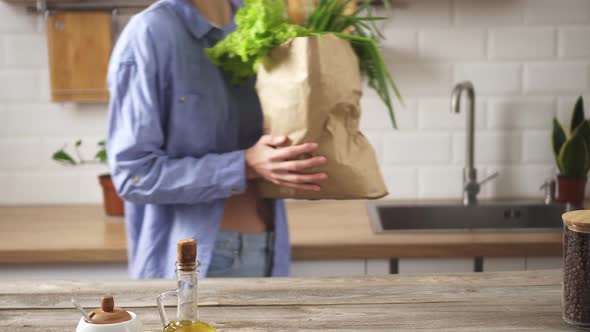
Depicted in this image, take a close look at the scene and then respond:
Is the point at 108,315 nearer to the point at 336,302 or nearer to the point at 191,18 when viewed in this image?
the point at 336,302

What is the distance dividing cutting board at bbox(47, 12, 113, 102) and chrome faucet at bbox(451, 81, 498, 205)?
120 cm

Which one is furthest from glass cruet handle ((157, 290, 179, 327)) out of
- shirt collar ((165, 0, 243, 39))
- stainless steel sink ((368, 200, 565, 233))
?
stainless steel sink ((368, 200, 565, 233))

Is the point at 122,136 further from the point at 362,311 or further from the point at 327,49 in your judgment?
the point at 362,311

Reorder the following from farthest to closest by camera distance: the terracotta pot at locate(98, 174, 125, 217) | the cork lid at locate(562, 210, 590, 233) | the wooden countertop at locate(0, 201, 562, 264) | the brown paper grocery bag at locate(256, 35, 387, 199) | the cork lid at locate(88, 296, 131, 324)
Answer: the terracotta pot at locate(98, 174, 125, 217)
the wooden countertop at locate(0, 201, 562, 264)
the brown paper grocery bag at locate(256, 35, 387, 199)
the cork lid at locate(562, 210, 590, 233)
the cork lid at locate(88, 296, 131, 324)

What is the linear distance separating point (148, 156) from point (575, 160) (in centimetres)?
147

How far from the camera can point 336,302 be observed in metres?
1.29

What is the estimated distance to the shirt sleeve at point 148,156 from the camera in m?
1.67

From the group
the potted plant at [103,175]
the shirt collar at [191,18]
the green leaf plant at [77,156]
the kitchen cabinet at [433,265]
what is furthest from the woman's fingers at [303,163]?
the green leaf plant at [77,156]

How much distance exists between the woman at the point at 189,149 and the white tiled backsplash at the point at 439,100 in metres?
0.99

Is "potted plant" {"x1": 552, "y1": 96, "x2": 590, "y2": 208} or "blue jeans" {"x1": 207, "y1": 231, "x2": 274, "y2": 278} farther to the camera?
"potted plant" {"x1": 552, "y1": 96, "x2": 590, "y2": 208}

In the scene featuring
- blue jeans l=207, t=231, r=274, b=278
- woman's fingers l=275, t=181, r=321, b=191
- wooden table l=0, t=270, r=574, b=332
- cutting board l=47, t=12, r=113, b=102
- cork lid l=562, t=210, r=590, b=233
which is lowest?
blue jeans l=207, t=231, r=274, b=278

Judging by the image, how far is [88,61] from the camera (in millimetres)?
2650

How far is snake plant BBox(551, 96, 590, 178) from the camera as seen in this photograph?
2.48 m

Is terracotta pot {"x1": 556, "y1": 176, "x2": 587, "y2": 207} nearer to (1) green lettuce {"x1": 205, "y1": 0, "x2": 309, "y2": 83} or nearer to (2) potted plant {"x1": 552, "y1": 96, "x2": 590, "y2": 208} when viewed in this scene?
(2) potted plant {"x1": 552, "y1": 96, "x2": 590, "y2": 208}
